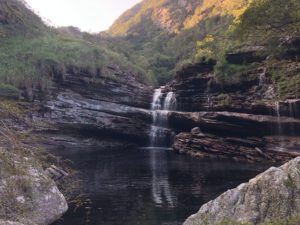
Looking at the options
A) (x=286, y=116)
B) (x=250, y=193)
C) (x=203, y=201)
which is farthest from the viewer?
(x=286, y=116)

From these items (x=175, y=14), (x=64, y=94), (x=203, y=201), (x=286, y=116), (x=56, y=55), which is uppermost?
(x=175, y=14)

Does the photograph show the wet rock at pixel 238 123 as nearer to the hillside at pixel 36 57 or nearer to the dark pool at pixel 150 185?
the dark pool at pixel 150 185

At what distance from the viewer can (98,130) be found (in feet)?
205

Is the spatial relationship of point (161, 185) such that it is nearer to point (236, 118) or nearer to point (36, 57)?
point (236, 118)

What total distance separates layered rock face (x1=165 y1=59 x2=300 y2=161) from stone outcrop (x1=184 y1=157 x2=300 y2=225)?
2815 cm

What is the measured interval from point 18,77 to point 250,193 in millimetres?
51354

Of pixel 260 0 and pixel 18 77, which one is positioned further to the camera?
pixel 18 77

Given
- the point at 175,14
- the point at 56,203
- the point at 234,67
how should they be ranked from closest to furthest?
the point at 56,203, the point at 234,67, the point at 175,14

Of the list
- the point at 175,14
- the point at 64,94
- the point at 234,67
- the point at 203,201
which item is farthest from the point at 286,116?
the point at 175,14

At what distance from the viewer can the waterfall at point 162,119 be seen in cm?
6012

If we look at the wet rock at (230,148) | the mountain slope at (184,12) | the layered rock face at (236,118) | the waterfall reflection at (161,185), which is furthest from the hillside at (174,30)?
the waterfall reflection at (161,185)

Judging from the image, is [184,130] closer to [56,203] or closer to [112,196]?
[112,196]

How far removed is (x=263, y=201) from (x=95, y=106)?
50414 mm

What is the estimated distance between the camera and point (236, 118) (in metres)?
48.2
